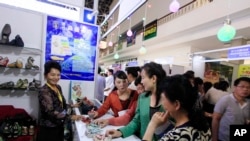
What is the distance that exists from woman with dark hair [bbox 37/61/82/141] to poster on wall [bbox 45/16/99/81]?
1190mm

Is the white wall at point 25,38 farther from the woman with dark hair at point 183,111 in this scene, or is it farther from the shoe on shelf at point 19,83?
the woman with dark hair at point 183,111

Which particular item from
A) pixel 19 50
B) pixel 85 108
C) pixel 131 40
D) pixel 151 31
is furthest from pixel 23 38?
pixel 131 40

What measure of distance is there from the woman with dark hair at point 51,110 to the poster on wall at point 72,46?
119 cm

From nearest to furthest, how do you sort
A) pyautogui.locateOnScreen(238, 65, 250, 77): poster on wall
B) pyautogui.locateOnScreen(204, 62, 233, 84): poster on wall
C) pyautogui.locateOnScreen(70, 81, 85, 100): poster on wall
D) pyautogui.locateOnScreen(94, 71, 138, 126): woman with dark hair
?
1. pyautogui.locateOnScreen(94, 71, 138, 126): woman with dark hair
2. pyautogui.locateOnScreen(70, 81, 85, 100): poster on wall
3. pyautogui.locateOnScreen(238, 65, 250, 77): poster on wall
4. pyautogui.locateOnScreen(204, 62, 233, 84): poster on wall

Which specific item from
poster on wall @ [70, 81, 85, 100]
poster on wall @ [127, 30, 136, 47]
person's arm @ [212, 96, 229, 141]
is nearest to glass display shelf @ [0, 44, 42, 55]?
poster on wall @ [70, 81, 85, 100]

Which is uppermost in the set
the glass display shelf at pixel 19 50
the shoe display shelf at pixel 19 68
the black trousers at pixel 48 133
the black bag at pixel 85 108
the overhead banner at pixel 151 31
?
the overhead banner at pixel 151 31

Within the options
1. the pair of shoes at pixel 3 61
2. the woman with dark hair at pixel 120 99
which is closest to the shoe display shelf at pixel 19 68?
the pair of shoes at pixel 3 61

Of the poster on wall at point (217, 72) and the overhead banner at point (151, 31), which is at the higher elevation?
the overhead banner at point (151, 31)

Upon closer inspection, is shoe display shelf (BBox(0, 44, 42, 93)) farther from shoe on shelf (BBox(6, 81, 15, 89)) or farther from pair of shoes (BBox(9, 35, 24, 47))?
pair of shoes (BBox(9, 35, 24, 47))

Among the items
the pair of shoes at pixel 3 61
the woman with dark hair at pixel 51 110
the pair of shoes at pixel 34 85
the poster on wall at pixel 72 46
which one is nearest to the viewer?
the woman with dark hair at pixel 51 110

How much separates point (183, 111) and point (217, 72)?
24.4ft

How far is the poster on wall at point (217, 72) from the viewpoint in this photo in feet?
24.7

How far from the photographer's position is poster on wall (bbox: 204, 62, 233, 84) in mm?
7523

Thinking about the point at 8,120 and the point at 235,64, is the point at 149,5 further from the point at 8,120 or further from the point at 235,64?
the point at 8,120
